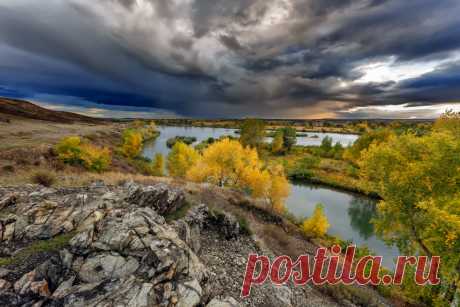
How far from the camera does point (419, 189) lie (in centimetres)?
1028

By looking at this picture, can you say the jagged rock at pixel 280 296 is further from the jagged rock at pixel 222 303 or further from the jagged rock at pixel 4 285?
the jagged rock at pixel 4 285

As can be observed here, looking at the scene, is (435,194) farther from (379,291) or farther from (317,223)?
(317,223)

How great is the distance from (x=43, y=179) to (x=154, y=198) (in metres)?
8.44

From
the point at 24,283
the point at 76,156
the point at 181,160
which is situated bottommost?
the point at 181,160

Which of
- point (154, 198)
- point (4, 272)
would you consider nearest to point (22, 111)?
point (154, 198)

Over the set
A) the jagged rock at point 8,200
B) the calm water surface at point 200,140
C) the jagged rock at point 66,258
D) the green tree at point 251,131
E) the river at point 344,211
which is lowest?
the river at point 344,211

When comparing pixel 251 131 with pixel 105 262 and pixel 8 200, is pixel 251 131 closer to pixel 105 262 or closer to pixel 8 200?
pixel 8 200

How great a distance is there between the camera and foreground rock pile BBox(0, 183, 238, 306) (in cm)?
524

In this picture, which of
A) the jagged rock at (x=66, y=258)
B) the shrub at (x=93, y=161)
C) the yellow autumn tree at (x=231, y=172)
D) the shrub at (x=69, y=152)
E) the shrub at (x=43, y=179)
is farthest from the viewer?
the yellow autumn tree at (x=231, y=172)

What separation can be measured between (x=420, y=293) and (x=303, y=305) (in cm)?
724

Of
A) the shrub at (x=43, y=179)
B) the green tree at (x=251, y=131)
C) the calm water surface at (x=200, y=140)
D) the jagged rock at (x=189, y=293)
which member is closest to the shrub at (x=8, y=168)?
the shrub at (x=43, y=179)

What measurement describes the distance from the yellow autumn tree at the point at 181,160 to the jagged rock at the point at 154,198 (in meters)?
→ 26.2

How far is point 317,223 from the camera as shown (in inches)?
849

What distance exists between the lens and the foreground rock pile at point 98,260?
524 cm
